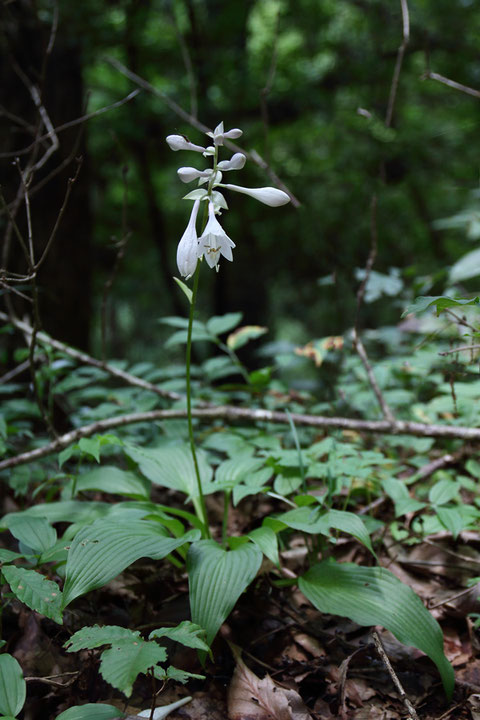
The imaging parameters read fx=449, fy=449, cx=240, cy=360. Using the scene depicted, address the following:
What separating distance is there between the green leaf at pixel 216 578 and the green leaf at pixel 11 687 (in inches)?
16.9

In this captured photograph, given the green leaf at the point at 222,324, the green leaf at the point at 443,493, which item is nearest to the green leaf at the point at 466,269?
the green leaf at the point at 222,324

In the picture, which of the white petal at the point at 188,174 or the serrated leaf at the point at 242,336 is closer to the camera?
the white petal at the point at 188,174

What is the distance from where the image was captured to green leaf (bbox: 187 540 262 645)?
3.99 feet

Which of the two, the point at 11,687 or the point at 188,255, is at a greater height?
the point at 188,255

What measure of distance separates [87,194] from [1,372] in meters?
1.99

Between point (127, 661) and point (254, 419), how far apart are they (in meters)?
1.47

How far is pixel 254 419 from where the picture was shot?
236 centimetres

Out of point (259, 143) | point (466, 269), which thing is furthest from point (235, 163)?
point (259, 143)

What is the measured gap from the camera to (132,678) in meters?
0.90

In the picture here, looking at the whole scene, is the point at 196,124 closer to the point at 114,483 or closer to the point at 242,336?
the point at 242,336

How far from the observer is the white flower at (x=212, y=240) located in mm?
1260

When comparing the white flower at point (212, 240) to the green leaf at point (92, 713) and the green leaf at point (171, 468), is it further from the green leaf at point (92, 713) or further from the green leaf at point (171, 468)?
the green leaf at point (92, 713)

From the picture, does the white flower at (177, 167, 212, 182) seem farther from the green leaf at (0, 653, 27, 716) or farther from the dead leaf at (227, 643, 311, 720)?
the dead leaf at (227, 643, 311, 720)

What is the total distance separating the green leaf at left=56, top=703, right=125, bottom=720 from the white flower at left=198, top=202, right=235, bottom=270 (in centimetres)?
114
